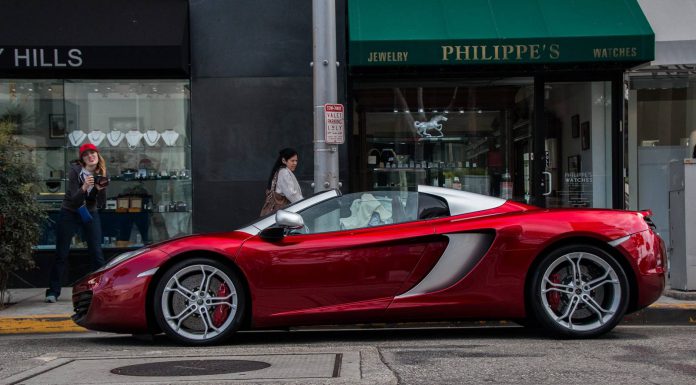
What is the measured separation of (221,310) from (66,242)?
146 inches

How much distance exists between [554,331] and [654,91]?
666 cm

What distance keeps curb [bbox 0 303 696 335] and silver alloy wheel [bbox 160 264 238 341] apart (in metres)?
1.48

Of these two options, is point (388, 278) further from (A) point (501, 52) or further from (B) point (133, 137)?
(B) point (133, 137)

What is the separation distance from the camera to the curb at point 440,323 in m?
7.72

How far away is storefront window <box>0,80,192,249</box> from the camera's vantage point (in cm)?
1138

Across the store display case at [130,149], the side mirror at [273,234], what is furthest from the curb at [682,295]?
the store display case at [130,149]

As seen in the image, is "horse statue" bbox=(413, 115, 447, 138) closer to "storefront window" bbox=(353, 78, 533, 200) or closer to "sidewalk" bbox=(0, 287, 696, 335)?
"storefront window" bbox=(353, 78, 533, 200)

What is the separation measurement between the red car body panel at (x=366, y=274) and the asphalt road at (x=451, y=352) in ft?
0.83

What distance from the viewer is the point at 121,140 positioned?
11.6 metres

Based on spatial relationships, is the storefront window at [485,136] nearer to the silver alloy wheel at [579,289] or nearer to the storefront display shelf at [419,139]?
the storefront display shelf at [419,139]

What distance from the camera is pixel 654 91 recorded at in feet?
39.1

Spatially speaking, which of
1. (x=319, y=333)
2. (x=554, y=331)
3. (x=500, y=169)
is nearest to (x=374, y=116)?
(x=500, y=169)

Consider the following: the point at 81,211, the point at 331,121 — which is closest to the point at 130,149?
the point at 81,211

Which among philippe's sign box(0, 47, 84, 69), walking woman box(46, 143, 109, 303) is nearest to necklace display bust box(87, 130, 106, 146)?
philippe's sign box(0, 47, 84, 69)
